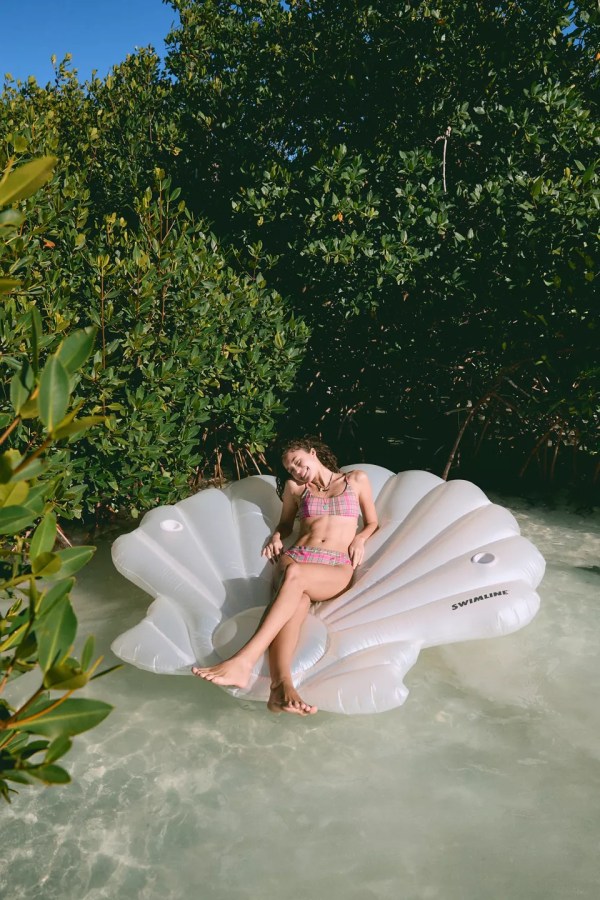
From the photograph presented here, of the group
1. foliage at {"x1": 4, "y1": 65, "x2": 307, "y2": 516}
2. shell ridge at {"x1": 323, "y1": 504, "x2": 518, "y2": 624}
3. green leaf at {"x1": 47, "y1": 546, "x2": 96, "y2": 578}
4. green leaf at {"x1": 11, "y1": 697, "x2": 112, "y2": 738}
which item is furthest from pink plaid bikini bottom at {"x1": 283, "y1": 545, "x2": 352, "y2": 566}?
green leaf at {"x1": 11, "y1": 697, "x2": 112, "y2": 738}

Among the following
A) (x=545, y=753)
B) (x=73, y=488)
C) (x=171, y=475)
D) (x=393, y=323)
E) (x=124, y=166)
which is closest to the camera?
(x=545, y=753)

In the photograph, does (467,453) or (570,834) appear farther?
(467,453)

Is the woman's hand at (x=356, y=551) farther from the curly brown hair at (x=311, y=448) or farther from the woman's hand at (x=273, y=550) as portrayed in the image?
the curly brown hair at (x=311, y=448)

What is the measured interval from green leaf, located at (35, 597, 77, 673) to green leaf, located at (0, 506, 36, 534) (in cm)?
16

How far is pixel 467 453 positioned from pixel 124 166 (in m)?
3.38

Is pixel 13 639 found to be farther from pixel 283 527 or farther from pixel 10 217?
pixel 283 527

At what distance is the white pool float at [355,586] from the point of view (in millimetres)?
2953

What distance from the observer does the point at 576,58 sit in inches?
185

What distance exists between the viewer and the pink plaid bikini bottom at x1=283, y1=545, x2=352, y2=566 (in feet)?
11.4

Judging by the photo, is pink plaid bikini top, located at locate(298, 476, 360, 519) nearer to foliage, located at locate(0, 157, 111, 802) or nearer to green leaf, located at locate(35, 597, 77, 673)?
foliage, located at locate(0, 157, 111, 802)

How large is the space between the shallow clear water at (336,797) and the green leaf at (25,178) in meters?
Result: 2.04

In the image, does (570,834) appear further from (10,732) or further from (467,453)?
(467,453)

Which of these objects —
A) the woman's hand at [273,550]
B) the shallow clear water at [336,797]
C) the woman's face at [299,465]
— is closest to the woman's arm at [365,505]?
the woman's face at [299,465]

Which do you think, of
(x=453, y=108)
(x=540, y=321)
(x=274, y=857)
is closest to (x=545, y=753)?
(x=274, y=857)
